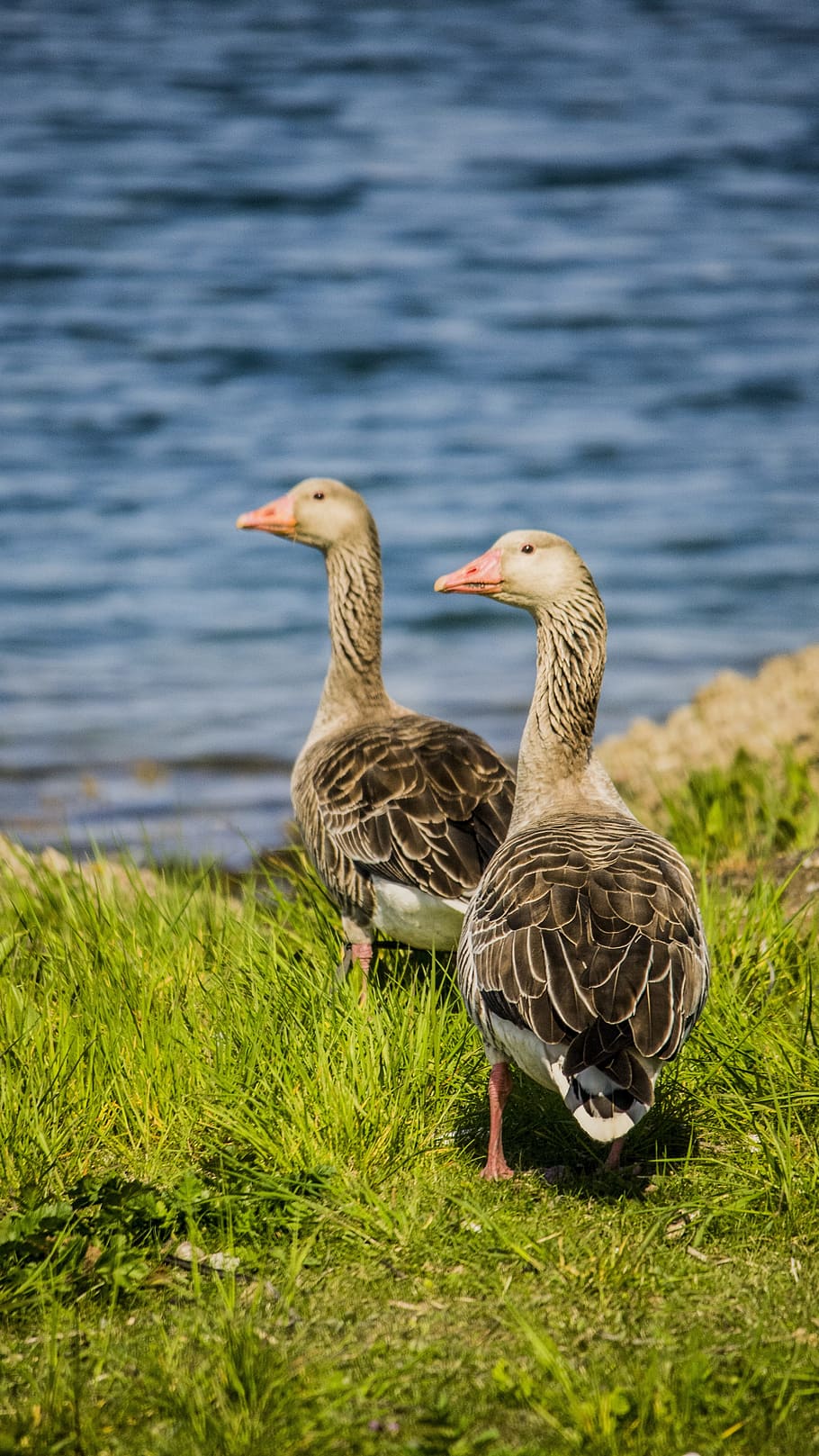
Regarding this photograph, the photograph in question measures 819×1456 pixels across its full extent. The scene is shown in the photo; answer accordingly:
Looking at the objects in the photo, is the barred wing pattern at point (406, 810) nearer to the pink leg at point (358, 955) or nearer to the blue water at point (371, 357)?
the pink leg at point (358, 955)

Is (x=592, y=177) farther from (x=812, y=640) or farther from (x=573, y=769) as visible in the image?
(x=573, y=769)

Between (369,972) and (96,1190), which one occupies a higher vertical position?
(96,1190)

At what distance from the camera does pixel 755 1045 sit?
15.7 feet

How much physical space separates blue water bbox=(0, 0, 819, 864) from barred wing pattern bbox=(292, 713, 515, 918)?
11.1ft

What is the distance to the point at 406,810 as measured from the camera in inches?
223

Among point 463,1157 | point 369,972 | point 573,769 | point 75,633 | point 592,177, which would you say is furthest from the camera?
point 592,177

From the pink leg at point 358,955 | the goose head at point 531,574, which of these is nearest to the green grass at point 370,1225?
the pink leg at point 358,955

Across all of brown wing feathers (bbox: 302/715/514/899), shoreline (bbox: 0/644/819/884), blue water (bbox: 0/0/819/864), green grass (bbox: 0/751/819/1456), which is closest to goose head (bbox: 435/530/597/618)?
brown wing feathers (bbox: 302/715/514/899)

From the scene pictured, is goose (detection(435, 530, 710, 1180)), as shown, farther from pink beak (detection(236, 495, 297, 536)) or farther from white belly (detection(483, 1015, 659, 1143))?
pink beak (detection(236, 495, 297, 536))

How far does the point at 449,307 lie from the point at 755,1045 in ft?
74.1

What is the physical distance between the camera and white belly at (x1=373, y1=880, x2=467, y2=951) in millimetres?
5543

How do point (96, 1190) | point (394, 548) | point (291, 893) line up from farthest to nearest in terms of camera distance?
1. point (394, 548)
2. point (291, 893)
3. point (96, 1190)

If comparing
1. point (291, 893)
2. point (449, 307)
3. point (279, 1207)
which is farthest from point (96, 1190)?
point (449, 307)

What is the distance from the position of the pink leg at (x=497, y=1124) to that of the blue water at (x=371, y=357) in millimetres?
5087
